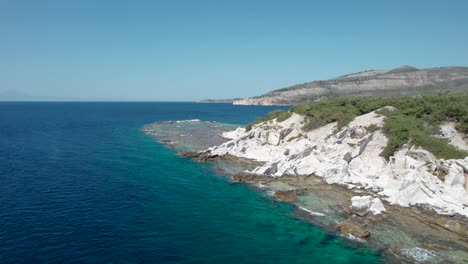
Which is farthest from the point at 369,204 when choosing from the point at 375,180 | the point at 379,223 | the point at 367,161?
the point at 367,161

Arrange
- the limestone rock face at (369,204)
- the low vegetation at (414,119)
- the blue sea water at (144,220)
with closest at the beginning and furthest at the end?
the blue sea water at (144,220) < the limestone rock face at (369,204) < the low vegetation at (414,119)

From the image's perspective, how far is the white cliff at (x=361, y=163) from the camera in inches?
1205

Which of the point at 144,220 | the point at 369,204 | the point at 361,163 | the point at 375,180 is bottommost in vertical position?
the point at 144,220

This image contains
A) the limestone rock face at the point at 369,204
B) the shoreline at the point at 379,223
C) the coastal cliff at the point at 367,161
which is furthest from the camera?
the coastal cliff at the point at 367,161

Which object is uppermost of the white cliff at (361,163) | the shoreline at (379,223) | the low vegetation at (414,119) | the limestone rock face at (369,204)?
the low vegetation at (414,119)

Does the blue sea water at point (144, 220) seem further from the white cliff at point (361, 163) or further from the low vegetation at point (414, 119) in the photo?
the low vegetation at point (414, 119)

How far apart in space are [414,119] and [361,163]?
11473 mm

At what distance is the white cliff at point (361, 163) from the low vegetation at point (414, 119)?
1228 millimetres

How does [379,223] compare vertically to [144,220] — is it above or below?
below

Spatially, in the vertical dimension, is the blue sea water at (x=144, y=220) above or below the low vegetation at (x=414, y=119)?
below

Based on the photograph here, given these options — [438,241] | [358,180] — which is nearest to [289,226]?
[438,241]

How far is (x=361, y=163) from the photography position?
39.7m

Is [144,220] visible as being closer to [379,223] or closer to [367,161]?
[379,223]

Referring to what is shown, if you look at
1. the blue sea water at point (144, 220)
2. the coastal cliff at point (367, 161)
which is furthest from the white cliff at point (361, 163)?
the blue sea water at point (144, 220)
